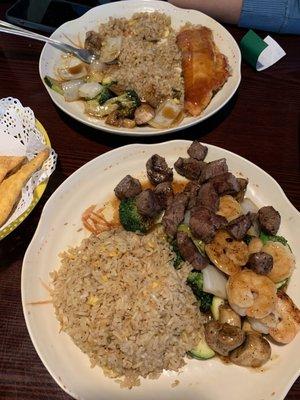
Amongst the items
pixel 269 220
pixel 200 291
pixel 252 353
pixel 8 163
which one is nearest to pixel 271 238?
pixel 269 220

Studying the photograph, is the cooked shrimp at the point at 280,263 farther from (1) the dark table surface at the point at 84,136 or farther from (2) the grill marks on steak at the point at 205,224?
(1) the dark table surface at the point at 84,136

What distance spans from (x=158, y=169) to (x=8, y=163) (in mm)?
903

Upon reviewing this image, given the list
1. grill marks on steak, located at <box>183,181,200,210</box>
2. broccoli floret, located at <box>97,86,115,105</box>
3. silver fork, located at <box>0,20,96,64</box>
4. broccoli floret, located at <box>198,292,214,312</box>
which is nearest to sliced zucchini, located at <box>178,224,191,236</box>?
grill marks on steak, located at <box>183,181,200,210</box>

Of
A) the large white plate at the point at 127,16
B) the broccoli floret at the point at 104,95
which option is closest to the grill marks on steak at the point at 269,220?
the large white plate at the point at 127,16

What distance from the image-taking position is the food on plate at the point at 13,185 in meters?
2.31

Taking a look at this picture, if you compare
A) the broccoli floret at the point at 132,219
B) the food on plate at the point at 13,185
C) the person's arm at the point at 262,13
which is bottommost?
the broccoli floret at the point at 132,219

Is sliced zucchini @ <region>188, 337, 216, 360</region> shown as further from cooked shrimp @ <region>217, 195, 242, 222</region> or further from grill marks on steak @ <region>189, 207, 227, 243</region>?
cooked shrimp @ <region>217, 195, 242, 222</region>

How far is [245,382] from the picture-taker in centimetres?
201

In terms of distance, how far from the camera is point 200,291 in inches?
87.0

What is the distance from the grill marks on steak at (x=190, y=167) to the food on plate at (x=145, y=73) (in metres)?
0.34

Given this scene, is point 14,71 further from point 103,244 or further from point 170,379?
point 170,379

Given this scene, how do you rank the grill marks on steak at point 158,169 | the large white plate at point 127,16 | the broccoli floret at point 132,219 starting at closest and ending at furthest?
the broccoli floret at point 132,219
the grill marks on steak at point 158,169
the large white plate at point 127,16

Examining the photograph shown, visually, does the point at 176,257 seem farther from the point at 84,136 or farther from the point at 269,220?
the point at 84,136

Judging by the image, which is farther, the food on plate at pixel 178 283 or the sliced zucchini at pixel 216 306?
the sliced zucchini at pixel 216 306
